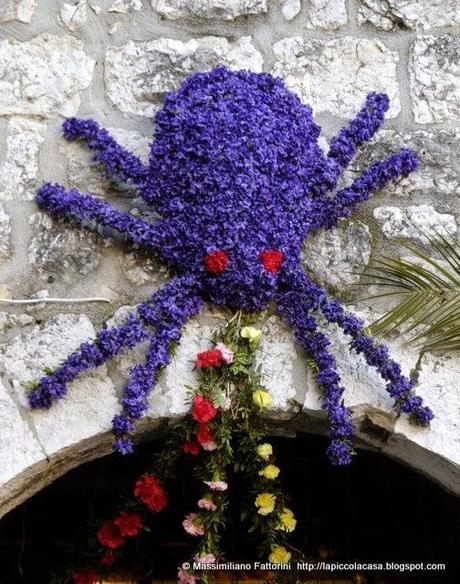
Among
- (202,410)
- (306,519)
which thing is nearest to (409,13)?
(202,410)

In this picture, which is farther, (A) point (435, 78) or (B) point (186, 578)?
(A) point (435, 78)

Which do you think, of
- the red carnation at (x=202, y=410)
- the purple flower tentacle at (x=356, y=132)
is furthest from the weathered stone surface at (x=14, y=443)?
the purple flower tentacle at (x=356, y=132)

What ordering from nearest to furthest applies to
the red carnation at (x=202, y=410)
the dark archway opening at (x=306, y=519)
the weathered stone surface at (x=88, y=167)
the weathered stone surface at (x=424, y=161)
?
the red carnation at (x=202, y=410) → the weathered stone surface at (x=88, y=167) → the weathered stone surface at (x=424, y=161) → the dark archway opening at (x=306, y=519)

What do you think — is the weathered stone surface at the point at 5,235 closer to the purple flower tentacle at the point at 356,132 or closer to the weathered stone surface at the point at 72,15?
the weathered stone surface at the point at 72,15

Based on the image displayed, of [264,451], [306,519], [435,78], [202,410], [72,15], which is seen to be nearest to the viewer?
[202,410]

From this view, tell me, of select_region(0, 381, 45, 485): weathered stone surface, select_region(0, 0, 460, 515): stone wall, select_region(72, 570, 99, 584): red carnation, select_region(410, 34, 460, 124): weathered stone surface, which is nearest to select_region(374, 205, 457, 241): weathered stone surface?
select_region(0, 0, 460, 515): stone wall

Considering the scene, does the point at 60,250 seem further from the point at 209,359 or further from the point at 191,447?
the point at 191,447

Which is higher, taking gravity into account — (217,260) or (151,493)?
(217,260)
